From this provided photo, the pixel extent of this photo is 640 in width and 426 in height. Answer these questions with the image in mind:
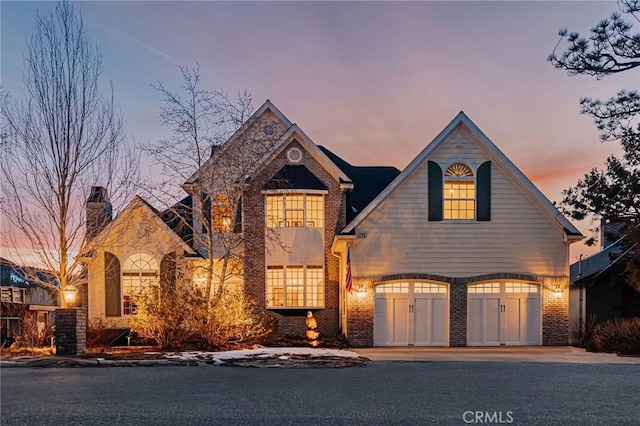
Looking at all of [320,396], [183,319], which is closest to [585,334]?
[320,396]

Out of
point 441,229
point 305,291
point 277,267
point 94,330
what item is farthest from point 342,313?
point 94,330

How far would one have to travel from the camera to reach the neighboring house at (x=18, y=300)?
58.4ft

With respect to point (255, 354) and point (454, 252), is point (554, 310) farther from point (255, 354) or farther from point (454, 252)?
point (255, 354)

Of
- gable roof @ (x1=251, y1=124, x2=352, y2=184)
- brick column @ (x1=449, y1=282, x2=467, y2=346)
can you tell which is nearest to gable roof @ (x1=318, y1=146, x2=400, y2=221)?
gable roof @ (x1=251, y1=124, x2=352, y2=184)

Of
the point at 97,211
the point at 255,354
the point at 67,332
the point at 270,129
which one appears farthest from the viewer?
the point at 270,129

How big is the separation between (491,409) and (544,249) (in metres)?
11.9

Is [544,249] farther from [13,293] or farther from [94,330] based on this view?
[13,293]

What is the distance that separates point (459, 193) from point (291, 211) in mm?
6424

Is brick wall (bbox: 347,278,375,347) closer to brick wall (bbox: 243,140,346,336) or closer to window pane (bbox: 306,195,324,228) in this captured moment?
brick wall (bbox: 243,140,346,336)

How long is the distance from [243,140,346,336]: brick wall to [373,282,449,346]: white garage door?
89.7 inches

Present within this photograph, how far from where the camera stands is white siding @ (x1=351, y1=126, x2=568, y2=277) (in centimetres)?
1892

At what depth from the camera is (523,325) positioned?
1909 centimetres

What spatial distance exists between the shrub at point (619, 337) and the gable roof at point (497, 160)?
325 cm

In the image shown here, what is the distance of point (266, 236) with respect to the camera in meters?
20.4
